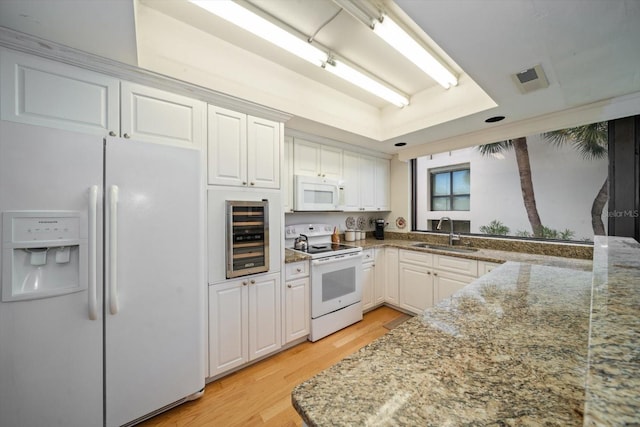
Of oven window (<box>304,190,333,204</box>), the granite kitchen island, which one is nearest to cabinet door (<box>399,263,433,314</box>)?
oven window (<box>304,190,333,204</box>)

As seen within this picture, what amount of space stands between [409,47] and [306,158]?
4.82ft

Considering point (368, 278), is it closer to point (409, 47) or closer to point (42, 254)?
point (409, 47)

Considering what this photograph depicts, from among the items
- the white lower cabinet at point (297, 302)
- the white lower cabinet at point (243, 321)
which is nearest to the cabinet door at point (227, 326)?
the white lower cabinet at point (243, 321)

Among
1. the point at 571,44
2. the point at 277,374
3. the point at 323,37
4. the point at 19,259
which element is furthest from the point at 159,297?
the point at 571,44

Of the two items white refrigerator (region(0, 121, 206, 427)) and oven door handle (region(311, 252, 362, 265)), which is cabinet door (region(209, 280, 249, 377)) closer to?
white refrigerator (region(0, 121, 206, 427))

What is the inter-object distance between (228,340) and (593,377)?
6.64 ft

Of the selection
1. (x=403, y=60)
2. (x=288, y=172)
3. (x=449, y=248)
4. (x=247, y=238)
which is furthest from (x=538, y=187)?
(x=247, y=238)

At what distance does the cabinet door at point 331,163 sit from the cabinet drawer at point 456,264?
61.2 inches

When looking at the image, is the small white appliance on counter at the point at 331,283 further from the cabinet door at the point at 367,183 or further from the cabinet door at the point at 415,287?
the cabinet door at the point at 367,183

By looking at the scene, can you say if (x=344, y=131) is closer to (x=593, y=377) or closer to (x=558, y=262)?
(x=558, y=262)

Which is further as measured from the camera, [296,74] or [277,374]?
[296,74]

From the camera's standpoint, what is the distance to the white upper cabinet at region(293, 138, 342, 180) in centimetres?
273

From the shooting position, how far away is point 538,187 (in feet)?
10.2

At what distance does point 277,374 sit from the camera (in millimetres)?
Result: 1937
